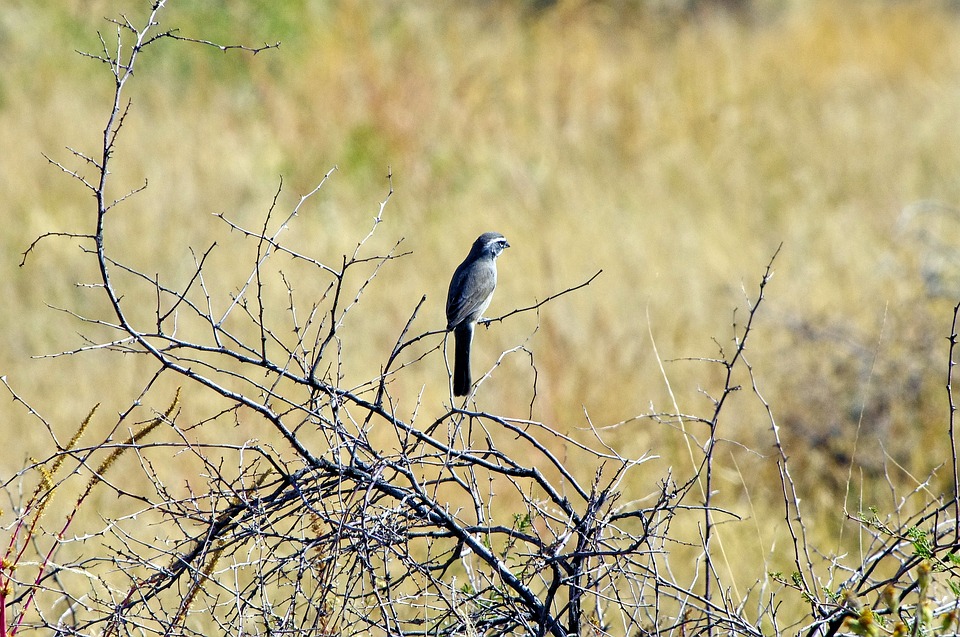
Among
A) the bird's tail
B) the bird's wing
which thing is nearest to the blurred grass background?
the bird's tail

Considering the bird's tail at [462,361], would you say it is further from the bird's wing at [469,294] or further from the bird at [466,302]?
the bird's wing at [469,294]

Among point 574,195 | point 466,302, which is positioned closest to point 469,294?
point 466,302

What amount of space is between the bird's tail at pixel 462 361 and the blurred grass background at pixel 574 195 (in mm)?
1357

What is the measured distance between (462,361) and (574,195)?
5520 mm

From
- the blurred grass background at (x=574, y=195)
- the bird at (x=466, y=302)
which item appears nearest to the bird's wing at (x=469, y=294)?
the bird at (x=466, y=302)

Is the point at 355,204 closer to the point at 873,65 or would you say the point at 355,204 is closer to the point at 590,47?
the point at 590,47

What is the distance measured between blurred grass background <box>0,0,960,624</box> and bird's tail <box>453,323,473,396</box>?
1.36 m

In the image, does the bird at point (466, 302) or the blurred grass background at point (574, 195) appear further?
the blurred grass background at point (574, 195)

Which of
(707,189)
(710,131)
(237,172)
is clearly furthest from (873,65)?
(237,172)

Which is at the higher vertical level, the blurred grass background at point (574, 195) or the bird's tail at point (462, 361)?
the blurred grass background at point (574, 195)

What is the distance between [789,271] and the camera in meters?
8.77

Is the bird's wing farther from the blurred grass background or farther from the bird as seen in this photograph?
the blurred grass background

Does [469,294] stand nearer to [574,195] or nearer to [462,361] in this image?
[462,361]

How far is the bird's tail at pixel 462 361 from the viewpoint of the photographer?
4.86 metres
